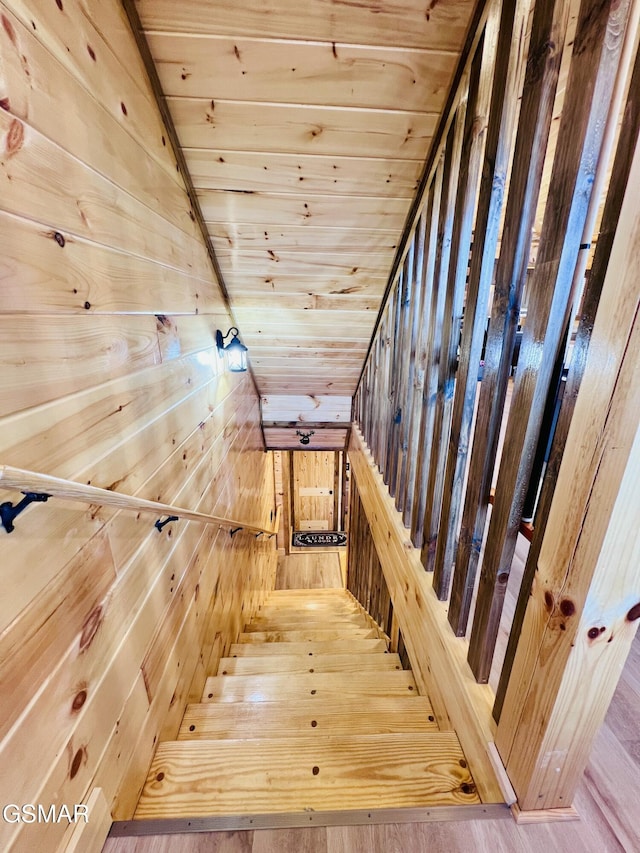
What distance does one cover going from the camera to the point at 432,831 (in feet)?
2.76

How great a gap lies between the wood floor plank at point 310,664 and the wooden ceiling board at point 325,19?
99.5 inches

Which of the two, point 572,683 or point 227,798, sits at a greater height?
point 572,683

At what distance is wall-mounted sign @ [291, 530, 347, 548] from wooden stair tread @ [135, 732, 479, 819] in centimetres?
596

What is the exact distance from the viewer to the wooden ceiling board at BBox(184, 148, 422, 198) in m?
1.46

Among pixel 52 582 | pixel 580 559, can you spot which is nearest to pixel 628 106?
pixel 580 559

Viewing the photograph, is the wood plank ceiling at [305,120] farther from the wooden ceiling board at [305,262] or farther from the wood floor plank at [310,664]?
the wood floor plank at [310,664]

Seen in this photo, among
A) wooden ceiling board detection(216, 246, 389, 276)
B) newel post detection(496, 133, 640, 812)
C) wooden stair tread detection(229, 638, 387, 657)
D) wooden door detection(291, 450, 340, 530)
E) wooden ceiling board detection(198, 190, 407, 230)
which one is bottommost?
wooden door detection(291, 450, 340, 530)

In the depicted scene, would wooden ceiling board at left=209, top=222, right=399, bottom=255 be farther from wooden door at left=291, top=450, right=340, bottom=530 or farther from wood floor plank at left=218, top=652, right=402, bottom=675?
wooden door at left=291, top=450, right=340, bottom=530

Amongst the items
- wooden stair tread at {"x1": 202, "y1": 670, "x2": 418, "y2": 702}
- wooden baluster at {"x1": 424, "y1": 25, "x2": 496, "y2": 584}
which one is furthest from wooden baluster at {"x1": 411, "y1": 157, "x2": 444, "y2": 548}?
wooden stair tread at {"x1": 202, "y1": 670, "x2": 418, "y2": 702}

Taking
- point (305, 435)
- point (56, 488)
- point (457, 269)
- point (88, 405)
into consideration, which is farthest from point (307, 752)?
point (305, 435)

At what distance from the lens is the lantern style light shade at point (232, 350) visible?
2098mm

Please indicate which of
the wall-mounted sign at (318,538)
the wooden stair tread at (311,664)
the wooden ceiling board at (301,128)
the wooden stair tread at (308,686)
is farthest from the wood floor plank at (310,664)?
the wall-mounted sign at (318,538)

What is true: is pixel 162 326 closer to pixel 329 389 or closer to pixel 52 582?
pixel 52 582

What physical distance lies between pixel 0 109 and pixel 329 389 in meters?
3.11
